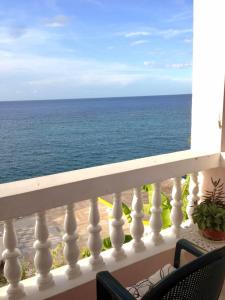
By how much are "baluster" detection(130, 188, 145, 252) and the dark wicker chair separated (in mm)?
668

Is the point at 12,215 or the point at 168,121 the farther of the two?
the point at 168,121

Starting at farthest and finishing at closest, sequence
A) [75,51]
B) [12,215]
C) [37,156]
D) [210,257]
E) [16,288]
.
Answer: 1. [75,51]
2. [37,156]
3. [16,288]
4. [12,215]
5. [210,257]

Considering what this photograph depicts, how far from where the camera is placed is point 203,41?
192 cm

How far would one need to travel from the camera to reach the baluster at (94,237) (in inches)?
60.2

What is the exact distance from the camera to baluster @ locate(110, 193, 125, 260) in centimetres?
160

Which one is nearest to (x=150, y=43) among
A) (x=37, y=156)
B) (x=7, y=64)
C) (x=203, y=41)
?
(x=7, y=64)

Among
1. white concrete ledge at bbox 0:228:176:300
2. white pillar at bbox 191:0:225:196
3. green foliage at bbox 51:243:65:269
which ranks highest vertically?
white pillar at bbox 191:0:225:196

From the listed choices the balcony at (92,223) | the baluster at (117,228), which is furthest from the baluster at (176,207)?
the baluster at (117,228)

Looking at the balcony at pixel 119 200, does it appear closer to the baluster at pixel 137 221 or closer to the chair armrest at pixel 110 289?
the baluster at pixel 137 221

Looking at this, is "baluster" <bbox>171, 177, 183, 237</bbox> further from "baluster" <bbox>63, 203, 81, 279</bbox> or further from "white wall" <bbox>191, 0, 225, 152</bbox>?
"baluster" <bbox>63, 203, 81, 279</bbox>

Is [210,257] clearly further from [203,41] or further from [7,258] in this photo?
[203,41]

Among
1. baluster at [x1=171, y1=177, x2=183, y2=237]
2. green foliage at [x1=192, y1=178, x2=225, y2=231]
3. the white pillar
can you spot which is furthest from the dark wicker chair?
the white pillar

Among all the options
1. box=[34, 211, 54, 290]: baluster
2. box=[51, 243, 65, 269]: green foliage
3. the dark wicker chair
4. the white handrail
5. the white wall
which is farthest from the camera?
box=[51, 243, 65, 269]: green foliage

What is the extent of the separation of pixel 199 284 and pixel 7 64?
56.5m
